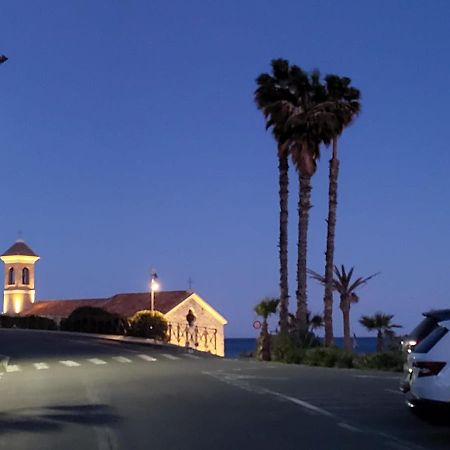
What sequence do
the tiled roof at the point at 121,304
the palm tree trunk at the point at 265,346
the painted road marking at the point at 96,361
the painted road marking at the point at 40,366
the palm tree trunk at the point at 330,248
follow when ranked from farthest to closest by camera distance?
the tiled roof at the point at 121,304 < the palm tree trunk at the point at 330,248 < the palm tree trunk at the point at 265,346 < the painted road marking at the point at 96,361 < the painted road marking at the point at 40,366

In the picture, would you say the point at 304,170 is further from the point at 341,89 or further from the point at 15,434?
the point at 15,434

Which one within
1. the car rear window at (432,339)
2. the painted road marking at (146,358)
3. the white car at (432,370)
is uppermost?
the car rear window at (432,339)

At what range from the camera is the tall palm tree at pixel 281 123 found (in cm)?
3994

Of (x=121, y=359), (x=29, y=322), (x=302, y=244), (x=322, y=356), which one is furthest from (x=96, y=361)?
(x=29, y=322)

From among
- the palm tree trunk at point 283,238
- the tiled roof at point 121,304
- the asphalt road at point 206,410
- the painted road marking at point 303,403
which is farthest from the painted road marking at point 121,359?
the tiled roof at point 121,304

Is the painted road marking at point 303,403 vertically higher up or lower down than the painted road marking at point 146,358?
lower down

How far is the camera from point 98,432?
12984 mm

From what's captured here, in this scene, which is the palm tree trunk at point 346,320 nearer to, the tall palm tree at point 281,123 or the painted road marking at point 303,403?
the tall palm tree at point 281,123

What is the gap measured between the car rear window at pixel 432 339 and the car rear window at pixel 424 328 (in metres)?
0.32

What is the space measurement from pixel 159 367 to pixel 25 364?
5.46m

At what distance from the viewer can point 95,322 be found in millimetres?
56875

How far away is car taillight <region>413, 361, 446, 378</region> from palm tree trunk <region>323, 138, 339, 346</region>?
2510 centimetres

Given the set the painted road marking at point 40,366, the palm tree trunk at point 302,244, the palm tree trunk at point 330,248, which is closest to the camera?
the painted road marking at point 40,366

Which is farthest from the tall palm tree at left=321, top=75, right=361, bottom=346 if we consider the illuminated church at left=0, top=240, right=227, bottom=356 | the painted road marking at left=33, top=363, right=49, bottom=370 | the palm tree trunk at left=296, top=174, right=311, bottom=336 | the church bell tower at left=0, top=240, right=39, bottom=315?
the church bell tower at left=0, top=240, right=39, bottom=315
